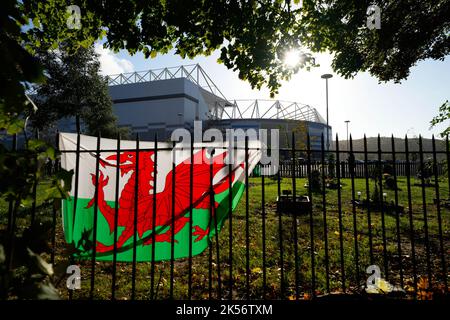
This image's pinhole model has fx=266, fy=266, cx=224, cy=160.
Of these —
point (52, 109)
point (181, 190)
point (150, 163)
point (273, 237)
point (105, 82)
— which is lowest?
point (273, 237)

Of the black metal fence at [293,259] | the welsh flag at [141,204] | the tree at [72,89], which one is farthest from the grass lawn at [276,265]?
the tree at [72,89]

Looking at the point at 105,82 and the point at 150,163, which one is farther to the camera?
the point at 105,82

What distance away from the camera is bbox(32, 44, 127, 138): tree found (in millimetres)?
25484

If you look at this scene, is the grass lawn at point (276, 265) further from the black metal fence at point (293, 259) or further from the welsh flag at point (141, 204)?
the welsh flag at point (141, 204)

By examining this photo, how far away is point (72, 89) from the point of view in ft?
85.1

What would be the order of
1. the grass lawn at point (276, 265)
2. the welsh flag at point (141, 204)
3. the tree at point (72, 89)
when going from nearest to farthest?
the welsh flag at point (141, 204), the grass lawn at point (276, 265), the tree at point (72, 89)

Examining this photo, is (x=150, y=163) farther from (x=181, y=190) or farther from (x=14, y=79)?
(x=14, y=79)

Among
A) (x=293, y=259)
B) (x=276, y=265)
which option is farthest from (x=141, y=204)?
(x=293, y=259)

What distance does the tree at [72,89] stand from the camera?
2548 centimetres

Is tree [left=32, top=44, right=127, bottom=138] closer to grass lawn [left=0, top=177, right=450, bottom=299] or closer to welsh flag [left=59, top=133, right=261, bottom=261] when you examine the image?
grass lawn [left=0, top=177, right=450, bottom=299]
